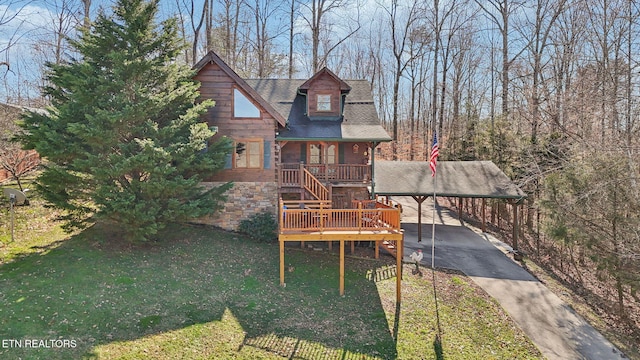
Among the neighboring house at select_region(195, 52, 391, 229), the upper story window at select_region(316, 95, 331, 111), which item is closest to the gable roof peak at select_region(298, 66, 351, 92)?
the upper story window at select_region(316, 95, 331, 111)

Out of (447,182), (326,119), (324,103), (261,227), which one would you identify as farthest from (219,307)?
(447,182)

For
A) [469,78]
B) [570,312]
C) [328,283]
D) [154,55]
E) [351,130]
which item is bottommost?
[570,312]

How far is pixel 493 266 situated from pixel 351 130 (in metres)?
8.54

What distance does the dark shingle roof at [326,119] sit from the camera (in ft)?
48.1

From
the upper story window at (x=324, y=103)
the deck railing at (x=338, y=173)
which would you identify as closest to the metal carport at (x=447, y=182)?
the deck railing at (x=338, y=173)

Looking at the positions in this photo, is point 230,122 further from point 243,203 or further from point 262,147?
point 243,203

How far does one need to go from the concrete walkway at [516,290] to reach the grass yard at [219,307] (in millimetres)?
721

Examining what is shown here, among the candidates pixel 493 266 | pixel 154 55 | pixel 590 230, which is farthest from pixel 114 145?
pixel 590 230

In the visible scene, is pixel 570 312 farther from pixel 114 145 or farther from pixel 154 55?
pixel 154 55

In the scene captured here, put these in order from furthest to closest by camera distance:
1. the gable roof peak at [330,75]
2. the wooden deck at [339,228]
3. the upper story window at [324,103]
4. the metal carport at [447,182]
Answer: the upper story window at [324,103], the gable roof peak at [330,75], the metal carport at [447,182], the wooden deck at [339,228]

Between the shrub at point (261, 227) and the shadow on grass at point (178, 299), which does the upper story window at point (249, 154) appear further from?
the shadow on grass at point (178, 299)

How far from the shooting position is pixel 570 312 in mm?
11070

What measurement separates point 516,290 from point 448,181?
6440 millimetres

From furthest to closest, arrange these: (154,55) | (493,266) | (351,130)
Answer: (351,130)
(493,266)
(154,55)
